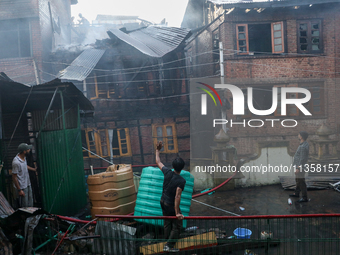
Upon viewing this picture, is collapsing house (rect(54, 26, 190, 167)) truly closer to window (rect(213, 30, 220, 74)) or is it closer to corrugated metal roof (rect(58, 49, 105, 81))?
corrugated metal roof (rect(58, 49, 105, 81))

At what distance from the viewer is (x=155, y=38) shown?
14.8 metres

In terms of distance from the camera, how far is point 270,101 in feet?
50.2

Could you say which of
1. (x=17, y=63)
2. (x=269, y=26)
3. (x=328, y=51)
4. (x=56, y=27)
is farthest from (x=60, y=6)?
(x=328, y=51)

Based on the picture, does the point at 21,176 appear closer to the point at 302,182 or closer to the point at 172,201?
the point at 172,201

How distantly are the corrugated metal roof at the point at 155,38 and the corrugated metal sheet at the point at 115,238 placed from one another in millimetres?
9266

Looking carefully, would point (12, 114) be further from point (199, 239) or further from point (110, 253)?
point (199, 239)

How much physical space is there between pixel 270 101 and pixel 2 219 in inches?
559

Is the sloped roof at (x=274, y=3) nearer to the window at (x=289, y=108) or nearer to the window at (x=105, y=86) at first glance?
the window at (x=289, y=108)

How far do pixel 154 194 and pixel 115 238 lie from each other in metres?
1.34

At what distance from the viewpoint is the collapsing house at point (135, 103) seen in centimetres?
1488

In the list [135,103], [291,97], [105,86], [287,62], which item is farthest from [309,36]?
[105,86]

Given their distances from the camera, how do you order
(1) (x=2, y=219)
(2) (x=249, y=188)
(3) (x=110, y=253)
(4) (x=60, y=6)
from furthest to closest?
(4) (x=60, y=6), (2) (x=249, y=188), (1) (x=2, y=219), (3) (x=110, y=253)

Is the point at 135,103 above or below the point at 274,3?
below

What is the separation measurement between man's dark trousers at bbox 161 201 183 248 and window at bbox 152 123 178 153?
1063cm
